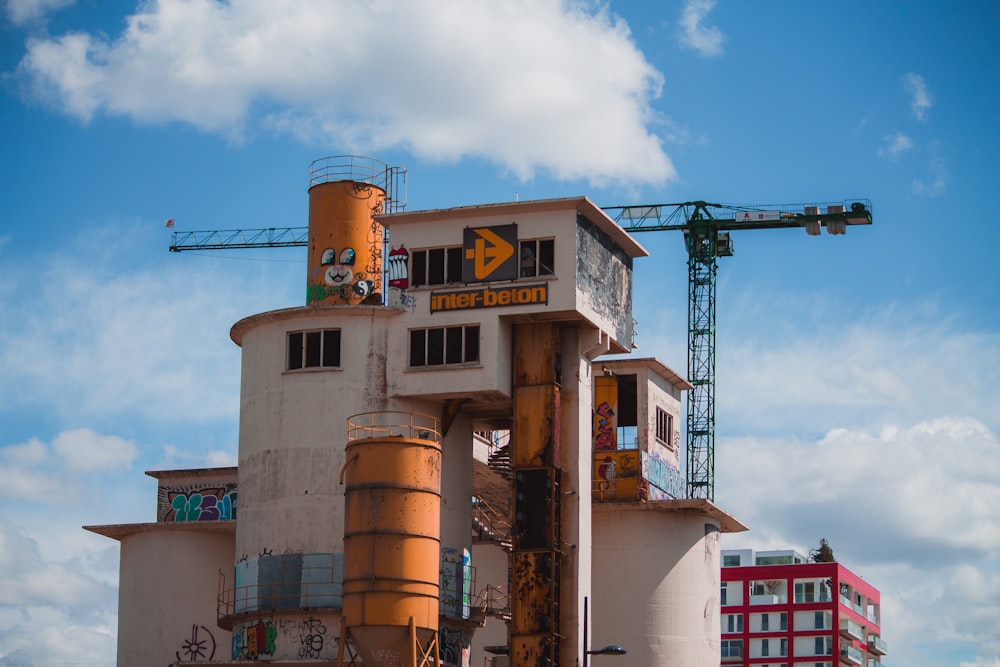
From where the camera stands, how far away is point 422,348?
69312 millimetres

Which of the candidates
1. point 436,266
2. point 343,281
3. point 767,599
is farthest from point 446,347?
point 767,599

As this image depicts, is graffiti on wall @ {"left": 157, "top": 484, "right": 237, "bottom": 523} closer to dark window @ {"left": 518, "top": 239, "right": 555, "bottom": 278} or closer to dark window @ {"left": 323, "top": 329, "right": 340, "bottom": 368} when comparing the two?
dark window @ {"left": 323, "top": 329, "right": 340, "bottom": 368}

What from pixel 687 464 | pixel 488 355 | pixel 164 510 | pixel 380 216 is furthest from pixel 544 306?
pixel 687 464

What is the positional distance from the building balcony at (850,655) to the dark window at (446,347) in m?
93.3

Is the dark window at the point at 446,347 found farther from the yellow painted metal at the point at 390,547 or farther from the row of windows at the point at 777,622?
the row of windows at the point at 777,622

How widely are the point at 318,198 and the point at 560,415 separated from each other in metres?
14.0

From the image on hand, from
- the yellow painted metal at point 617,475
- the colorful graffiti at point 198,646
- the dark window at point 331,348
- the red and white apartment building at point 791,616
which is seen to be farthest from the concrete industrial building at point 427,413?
the red and white apartment building at point 791,616

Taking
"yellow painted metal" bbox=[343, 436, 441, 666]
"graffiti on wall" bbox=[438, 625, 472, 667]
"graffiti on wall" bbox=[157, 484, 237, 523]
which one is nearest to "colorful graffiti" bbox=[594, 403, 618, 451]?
"graffiti on wall" bbox=[438, 625, 472, 667]

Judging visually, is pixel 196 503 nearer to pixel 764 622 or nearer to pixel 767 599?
pixel 764 622

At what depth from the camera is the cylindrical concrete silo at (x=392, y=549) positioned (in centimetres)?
5925

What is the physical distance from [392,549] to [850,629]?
103339mm

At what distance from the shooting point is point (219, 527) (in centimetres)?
7975

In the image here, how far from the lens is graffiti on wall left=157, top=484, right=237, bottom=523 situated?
81750 mm

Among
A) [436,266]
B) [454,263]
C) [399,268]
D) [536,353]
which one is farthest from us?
[399,268]
